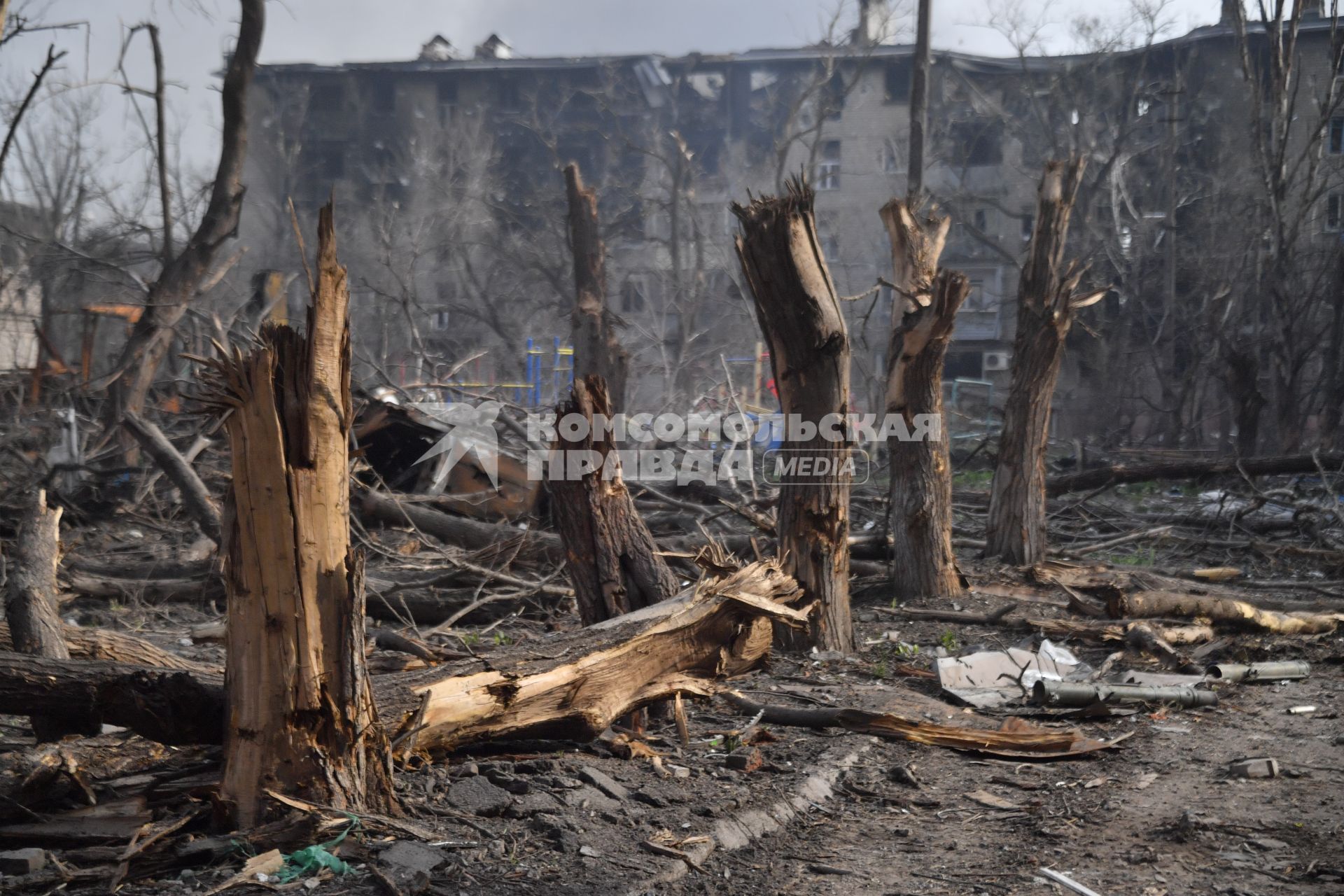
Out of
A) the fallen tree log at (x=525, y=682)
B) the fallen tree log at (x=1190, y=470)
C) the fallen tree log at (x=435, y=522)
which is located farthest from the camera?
the fallen tree log at (x=1190, y=470)

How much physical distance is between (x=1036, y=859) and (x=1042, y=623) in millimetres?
3561

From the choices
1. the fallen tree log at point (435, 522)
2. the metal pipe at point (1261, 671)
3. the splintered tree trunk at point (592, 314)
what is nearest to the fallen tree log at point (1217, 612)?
the metal pipe at point (1261, 671)

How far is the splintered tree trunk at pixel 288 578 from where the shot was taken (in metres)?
3.15

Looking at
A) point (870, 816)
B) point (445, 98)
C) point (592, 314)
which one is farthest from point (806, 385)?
point (445, 98)

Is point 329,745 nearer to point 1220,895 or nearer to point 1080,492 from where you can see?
point 1220,895

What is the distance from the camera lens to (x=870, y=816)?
13.4 ft

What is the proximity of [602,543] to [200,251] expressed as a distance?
740cm

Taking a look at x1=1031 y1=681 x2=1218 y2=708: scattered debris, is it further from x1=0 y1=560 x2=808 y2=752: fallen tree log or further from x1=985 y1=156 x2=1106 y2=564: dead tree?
x1=985 y1=156 x2=1106 y2=564: dead tree

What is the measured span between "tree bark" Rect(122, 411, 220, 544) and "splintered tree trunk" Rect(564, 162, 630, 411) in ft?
11.8

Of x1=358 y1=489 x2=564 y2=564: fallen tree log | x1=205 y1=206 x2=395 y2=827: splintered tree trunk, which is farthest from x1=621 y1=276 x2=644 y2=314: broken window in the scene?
x1=205 y1=206 x2=395 y2=827: splintered tree trunk

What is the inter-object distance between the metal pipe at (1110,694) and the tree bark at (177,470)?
5.77m

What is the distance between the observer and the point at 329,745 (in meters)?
3.22

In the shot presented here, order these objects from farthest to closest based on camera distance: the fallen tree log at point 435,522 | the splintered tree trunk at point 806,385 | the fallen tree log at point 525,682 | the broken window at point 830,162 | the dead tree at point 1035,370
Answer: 1. the broken window at point 830,162
2. the fallen tree log at point 435,522
3. the dead tree at point 1035,370
4. the splintered tree trunk at point 806,385
5. the fallen tree log at point 525,682

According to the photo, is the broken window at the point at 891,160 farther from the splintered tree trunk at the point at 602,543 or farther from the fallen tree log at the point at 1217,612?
the splintered tree trunk at the point at 602,543
